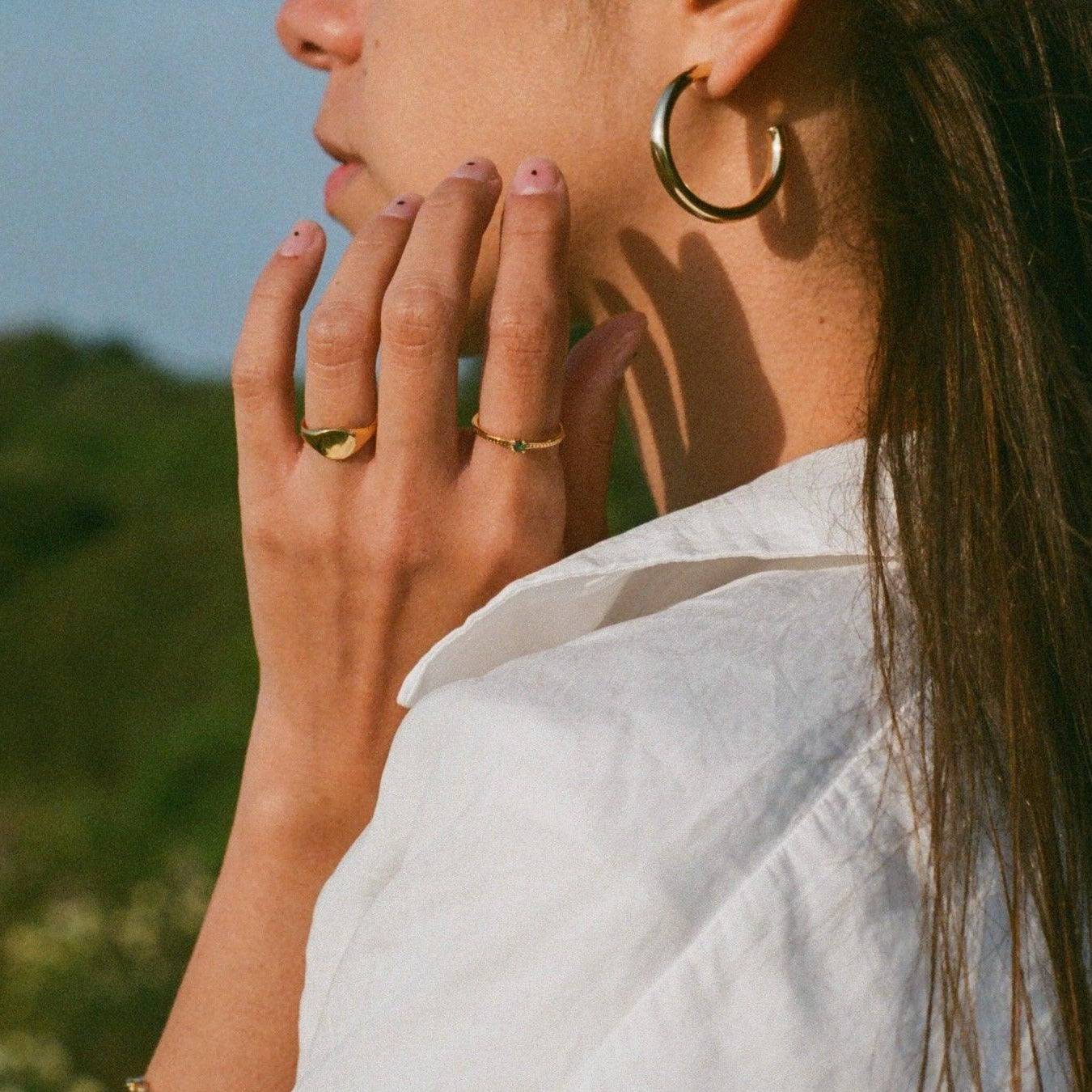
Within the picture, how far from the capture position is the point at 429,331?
56.1 inches

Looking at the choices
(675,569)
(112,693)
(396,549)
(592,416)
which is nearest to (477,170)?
(592,416)

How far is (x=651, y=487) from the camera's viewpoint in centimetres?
179

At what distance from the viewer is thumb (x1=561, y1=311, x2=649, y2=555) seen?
1507 millimetres

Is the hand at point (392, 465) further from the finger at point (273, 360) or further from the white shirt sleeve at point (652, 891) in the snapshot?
the white shirt sleeve at point (652, 891)

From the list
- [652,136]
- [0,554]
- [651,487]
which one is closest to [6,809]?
[0,554]

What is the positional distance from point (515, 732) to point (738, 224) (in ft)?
2.30

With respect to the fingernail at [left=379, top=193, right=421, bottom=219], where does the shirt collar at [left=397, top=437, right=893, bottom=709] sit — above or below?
below

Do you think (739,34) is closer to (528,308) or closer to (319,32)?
(528,308)

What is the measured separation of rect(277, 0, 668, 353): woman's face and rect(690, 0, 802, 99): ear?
0.20 ft

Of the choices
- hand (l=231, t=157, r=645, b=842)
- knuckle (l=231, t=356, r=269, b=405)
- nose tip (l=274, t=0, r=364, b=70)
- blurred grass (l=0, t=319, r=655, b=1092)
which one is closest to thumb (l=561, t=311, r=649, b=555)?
hand (l=231, t=157, r=645, b=842)

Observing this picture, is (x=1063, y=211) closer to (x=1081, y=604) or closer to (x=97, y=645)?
(x=1081, y=604)

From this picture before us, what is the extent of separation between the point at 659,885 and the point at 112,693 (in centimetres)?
715

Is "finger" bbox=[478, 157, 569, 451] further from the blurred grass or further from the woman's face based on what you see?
the blurred grass

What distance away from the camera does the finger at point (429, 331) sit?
1424 mm
